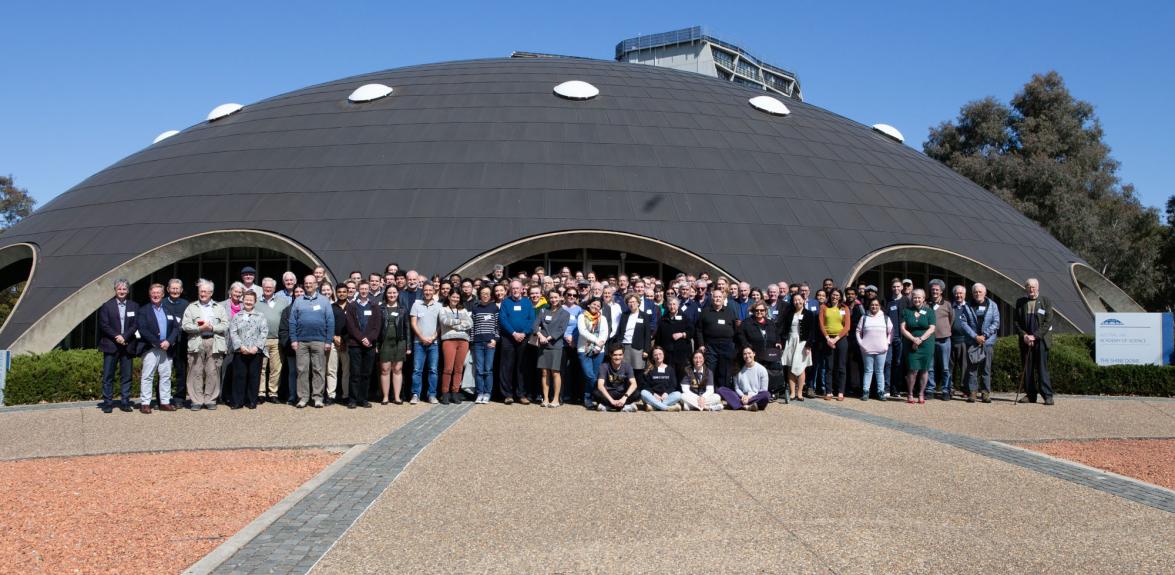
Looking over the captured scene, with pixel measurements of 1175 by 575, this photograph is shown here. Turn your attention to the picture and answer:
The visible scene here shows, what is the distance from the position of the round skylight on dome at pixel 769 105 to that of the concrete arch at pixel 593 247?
810 centimetres

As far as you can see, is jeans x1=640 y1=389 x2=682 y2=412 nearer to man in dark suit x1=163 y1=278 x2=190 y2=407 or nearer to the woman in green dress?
the woman in green dress

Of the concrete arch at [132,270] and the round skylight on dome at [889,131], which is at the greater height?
the round skylight on dome at [889,131]

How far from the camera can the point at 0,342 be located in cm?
1586

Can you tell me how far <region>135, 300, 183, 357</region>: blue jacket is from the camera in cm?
1106

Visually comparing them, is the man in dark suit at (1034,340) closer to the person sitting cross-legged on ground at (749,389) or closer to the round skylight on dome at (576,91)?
the person sitting cross-legged on ground at (749,389)

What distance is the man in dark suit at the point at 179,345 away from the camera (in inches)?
446

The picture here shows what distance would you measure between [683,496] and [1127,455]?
5300mm

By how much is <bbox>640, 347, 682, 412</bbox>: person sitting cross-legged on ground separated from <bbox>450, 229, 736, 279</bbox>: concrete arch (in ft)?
18.4

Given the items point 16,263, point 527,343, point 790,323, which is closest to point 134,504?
point 527,343

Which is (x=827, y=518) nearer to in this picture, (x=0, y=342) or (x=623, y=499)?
(x=623, y=499)

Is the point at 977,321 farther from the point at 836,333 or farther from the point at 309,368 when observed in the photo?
the point at 309,368

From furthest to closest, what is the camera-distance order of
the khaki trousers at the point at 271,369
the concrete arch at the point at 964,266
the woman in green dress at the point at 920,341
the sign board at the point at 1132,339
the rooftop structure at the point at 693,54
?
the rooftop structure at the point at 693,54 → the concrete arch at the point at 964,266 → the sign board at the point at 1132,339 → the woman in green dress at the point at 920,341 → the khaki trousers at the point at 271,369

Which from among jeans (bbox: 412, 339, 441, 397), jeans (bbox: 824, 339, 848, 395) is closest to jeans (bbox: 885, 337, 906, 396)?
jeans (bbox: 824, 339, 848, 395)

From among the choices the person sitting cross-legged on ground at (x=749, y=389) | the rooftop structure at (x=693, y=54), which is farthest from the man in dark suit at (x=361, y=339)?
the rooftop structure at (x=693, y=54)
